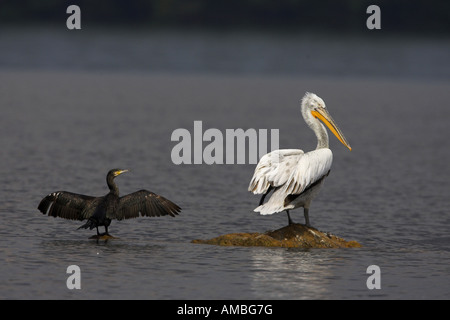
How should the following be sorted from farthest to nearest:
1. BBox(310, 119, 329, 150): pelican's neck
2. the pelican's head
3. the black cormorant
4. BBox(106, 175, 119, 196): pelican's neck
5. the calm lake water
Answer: the pelican's head → BBox(310, 119, 329, 150): pelican's neck → BBox(106, 175, 119, 196): pelican's neck → the black cormorant → the calm lake water

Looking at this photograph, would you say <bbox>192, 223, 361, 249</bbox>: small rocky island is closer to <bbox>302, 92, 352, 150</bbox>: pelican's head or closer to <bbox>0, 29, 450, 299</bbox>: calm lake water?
<bbox>0, 29, 450, 299</bbox>: calm lake water

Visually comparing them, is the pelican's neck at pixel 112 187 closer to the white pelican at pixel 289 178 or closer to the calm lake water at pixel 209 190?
the calm lake water at pixel 209 190

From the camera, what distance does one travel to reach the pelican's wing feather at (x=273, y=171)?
13891 millimetres

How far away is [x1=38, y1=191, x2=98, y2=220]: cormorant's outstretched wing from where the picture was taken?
1419cm

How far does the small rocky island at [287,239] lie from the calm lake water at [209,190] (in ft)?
0.79

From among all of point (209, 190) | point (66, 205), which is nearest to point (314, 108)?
point (66, 205)

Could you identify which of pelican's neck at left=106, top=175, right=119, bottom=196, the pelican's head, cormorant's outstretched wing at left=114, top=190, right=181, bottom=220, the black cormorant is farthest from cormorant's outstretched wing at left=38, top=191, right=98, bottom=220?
the pelican's head

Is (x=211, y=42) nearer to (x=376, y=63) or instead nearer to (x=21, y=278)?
(x=376, y=63)

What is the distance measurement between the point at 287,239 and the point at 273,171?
2.90 feet

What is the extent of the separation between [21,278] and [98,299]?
1195mm

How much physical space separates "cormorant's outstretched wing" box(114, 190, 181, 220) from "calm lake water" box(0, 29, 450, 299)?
41 cm

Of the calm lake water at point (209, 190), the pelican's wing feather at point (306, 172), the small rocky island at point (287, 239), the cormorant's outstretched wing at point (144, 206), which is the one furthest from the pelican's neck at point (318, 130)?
the cormorant's outstretched wing at point (144, 206)

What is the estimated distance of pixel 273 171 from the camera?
1394 centimetres

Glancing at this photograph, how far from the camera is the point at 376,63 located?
81750 millimetres
